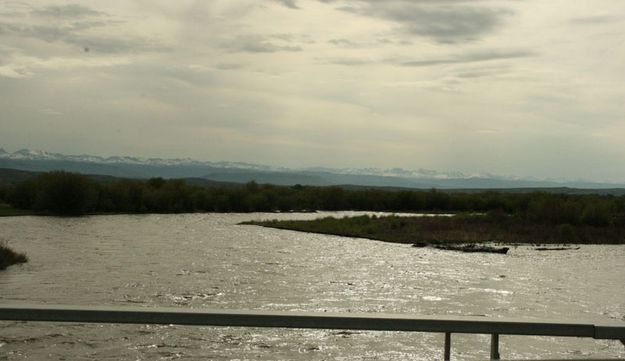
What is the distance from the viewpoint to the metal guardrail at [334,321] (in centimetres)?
414

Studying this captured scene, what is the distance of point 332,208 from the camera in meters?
136

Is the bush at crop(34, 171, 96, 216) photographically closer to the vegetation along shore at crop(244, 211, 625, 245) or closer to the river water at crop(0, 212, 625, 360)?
the river water at crop(0, 212, 625, 360)

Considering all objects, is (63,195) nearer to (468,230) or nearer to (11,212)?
(11,212)

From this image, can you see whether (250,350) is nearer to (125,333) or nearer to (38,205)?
(125,333)

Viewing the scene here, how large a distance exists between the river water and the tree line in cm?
1923

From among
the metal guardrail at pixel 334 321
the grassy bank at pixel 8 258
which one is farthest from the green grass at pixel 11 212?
the metal guardrail at pixel 334 321

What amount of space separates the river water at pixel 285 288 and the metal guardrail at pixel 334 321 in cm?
134

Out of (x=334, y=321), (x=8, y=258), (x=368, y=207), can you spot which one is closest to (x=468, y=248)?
(x=8, y=258)

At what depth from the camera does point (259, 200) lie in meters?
119

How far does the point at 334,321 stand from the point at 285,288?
91.8 ft

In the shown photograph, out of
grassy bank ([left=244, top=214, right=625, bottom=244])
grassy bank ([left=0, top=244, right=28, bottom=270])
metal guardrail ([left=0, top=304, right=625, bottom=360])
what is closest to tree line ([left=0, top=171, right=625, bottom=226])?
grassy bank ([left=244, top=214, right=625, bottom=244])

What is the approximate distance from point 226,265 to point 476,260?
59.0ft

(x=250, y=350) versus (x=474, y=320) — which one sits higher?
(x=474, y=320)

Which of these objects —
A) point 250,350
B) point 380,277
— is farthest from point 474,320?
point 380,277
